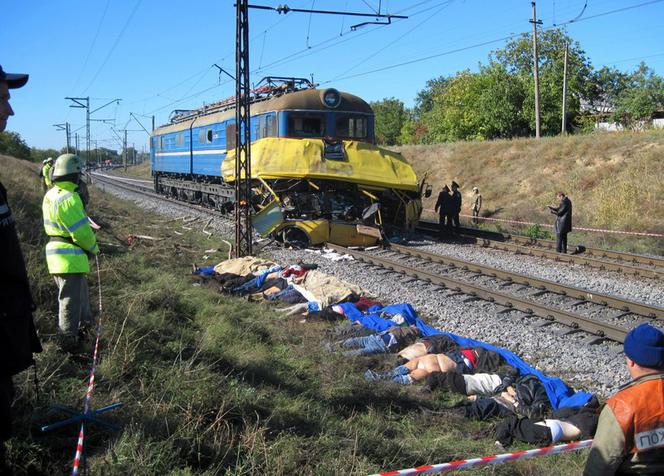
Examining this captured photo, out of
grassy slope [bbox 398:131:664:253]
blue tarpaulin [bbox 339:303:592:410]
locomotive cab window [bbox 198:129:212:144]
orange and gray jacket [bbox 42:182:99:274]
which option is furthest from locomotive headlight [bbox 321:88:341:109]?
orange and gray jacket [bbox 42:182:99:274]

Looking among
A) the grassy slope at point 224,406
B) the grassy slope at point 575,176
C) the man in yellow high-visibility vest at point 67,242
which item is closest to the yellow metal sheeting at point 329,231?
the grassy slope at point 224,406

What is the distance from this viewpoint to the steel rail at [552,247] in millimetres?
11048

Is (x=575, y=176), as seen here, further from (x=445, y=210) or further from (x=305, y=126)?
(x=305, y=126)

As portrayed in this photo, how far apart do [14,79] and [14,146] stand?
1988 inches

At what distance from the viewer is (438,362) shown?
5.54 metres

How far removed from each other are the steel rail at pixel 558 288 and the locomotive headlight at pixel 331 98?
15.7 ft

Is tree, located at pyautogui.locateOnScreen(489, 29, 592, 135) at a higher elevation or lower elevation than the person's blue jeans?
higher

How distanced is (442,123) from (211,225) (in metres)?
33.8

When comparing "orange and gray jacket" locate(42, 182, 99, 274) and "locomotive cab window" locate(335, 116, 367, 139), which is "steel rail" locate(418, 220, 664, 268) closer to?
"locomotive cab window" locate(335, 116, 367, 139)

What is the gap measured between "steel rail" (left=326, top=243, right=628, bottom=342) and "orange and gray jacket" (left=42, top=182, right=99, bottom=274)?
224 inches

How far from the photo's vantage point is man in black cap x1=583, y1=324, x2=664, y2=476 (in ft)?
7.41

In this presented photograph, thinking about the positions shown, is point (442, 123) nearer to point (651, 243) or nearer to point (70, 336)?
point (651, 243)

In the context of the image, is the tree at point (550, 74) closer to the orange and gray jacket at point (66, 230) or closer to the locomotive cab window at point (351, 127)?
the locomotive cab window at point (351, 127)

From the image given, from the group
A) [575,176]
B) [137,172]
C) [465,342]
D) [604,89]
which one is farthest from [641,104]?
[137,172]
